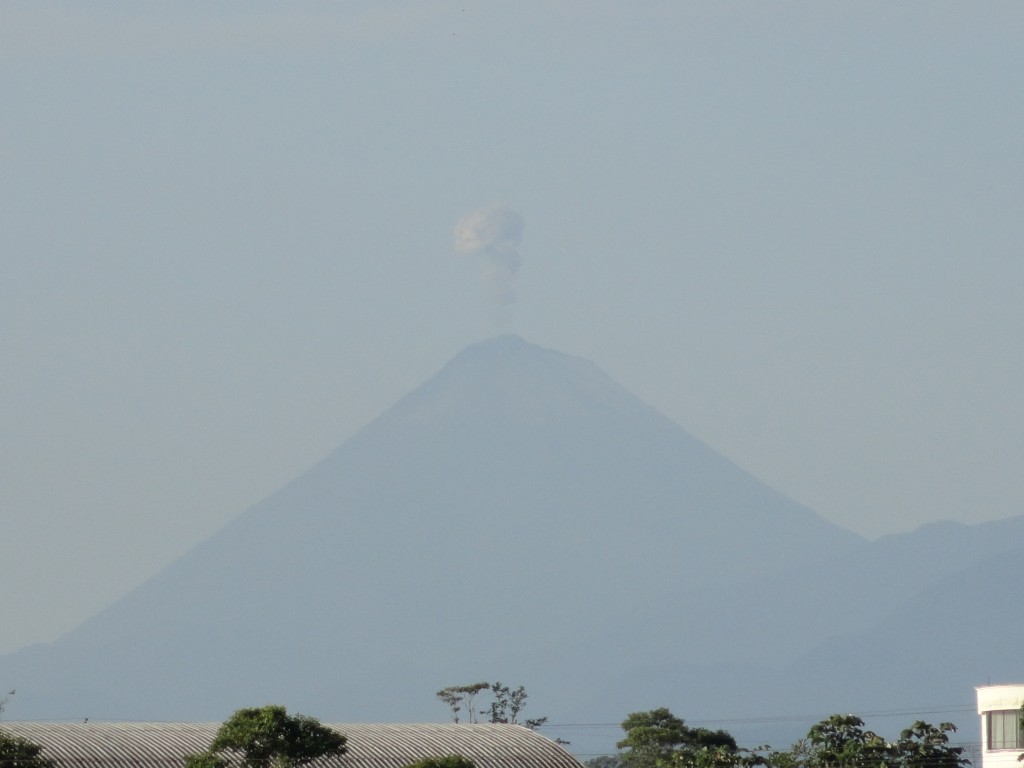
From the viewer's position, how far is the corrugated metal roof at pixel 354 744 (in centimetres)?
7238

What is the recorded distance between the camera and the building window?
8094 cm

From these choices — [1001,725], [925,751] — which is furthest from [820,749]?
[1001,725]

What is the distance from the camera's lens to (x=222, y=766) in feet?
184

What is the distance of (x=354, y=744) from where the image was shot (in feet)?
251

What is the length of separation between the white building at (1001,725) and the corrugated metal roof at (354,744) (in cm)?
Answer: 1628

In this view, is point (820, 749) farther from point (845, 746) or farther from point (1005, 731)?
point (1005, 731)

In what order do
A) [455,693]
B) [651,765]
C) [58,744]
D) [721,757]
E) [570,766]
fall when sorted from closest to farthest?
[58,744], [570,766], [721,757], [651,765], [455,693]

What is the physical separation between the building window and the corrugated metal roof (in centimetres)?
1659

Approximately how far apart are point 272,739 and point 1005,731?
35.9m

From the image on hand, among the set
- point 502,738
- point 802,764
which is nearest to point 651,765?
point 802,764

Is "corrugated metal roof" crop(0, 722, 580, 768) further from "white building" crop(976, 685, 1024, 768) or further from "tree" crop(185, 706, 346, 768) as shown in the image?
"white building" crop(976, 685, 1024, 768)

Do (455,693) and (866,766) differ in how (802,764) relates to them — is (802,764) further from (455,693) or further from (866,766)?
(455,693)

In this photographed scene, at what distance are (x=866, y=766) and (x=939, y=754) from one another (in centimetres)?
927

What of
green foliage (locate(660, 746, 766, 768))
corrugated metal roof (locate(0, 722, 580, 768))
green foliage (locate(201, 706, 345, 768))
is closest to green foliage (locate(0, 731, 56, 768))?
green foliage (locate(201, 706, 345, 768))
